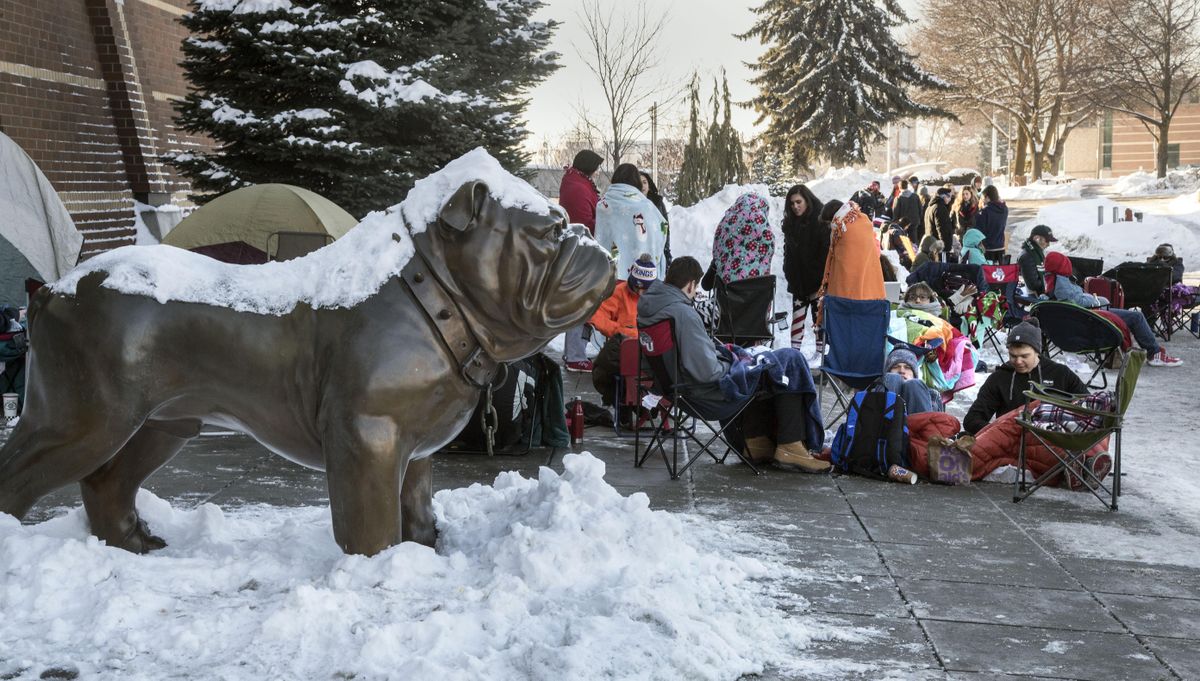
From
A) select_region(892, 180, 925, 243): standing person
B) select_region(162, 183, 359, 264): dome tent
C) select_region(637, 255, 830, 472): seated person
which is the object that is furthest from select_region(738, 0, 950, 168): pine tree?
select_region(637, 255, 830, 472): seated person

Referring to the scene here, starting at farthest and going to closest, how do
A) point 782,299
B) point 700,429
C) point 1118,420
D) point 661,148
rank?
point 661,148
point 782,299
point 700,429
point 1118,420

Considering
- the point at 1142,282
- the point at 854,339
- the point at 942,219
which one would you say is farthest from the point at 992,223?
the point at 854,339

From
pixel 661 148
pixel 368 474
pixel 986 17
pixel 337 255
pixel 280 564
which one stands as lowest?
pixel 280 564

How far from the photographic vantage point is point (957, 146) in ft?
332

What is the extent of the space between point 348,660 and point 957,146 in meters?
104

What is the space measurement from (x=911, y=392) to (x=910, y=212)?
1855 cm

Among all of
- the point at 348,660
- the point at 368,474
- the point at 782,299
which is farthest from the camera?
the point at 782,299

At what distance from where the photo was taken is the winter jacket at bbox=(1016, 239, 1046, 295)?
46.7ft

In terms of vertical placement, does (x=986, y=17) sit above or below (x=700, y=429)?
above

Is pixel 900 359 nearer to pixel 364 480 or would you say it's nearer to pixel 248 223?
pixel 364 480

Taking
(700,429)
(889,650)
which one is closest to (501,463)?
(700,429)

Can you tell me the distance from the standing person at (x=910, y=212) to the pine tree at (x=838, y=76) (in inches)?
684

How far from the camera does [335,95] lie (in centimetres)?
1344

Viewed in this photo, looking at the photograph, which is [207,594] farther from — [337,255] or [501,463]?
[501,463]
